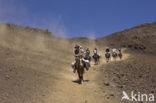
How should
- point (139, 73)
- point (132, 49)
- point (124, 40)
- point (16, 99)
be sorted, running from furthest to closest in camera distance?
1. point (124, 40)
2. point (132, 49)
3. point (139, 73)
4. point (16, 99)

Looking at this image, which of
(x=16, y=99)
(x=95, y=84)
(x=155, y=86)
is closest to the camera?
(x=16, y=99)

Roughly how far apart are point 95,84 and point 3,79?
233 inches

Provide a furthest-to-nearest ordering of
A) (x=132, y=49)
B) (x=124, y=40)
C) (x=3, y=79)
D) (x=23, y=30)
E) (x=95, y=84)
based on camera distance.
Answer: (x=124, y=40), (x=132, y=49), (x=23, y=30), (x=95, y=84), (x=3, y=79)

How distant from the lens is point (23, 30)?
2104 inches

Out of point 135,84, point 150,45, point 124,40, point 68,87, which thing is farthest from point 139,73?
point 124,40

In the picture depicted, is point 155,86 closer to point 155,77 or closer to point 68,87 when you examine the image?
point 155,77

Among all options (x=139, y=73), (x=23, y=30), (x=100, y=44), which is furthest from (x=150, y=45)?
(x=139, y=73)

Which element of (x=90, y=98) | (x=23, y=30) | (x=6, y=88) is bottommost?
(x=90, y=98)

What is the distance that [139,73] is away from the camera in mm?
15680

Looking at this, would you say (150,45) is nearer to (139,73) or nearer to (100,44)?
(100,44)

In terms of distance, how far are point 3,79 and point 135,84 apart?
311 inches

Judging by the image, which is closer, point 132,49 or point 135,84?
point 135,84

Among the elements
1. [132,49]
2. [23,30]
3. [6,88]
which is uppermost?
[23,30]

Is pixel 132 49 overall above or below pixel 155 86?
above
